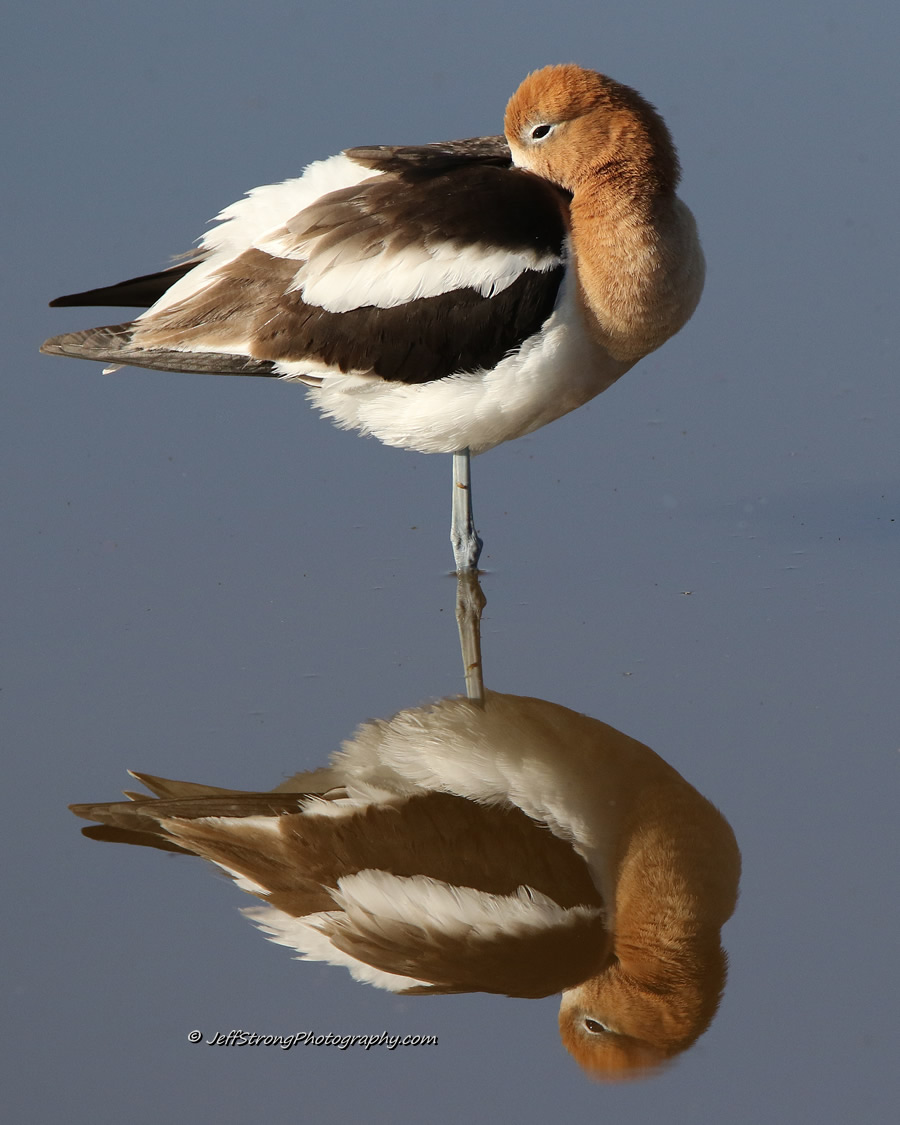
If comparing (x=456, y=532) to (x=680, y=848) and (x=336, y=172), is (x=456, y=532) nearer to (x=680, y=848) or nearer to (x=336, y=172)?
(x=336, y=172)

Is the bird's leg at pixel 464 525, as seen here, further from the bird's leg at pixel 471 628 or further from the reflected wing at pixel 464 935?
the reflected wing at pixel 464 935

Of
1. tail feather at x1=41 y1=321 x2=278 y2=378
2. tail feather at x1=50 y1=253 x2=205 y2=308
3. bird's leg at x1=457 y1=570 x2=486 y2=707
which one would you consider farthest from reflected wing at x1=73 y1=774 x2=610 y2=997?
tail feather at x1=50 y1=253 x2=205 y2=308

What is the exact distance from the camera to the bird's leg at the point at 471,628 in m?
5.67

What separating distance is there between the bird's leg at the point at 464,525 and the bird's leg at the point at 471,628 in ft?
0.15

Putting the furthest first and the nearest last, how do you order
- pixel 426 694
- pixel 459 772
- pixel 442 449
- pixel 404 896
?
pixel 442 449
pixel 426 694
pixel 459 772
pixel 404 896

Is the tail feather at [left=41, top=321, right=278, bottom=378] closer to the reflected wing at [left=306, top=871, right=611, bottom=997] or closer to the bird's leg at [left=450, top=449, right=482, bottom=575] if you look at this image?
the bird's leg at [left=450, top=449, right=482, bottom=575]

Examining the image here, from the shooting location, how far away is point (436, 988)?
4246 millimetres

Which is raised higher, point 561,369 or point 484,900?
point 561,369

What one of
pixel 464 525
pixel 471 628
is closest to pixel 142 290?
pixel 464 525

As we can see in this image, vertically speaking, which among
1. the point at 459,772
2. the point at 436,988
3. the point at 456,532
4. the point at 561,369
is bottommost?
the point at 436,988


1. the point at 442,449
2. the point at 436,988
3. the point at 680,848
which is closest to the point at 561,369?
the point at 442,449

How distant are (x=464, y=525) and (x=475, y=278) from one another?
42.8 inches

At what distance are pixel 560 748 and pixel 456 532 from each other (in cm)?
141

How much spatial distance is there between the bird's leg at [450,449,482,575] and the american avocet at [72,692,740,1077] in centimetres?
107
